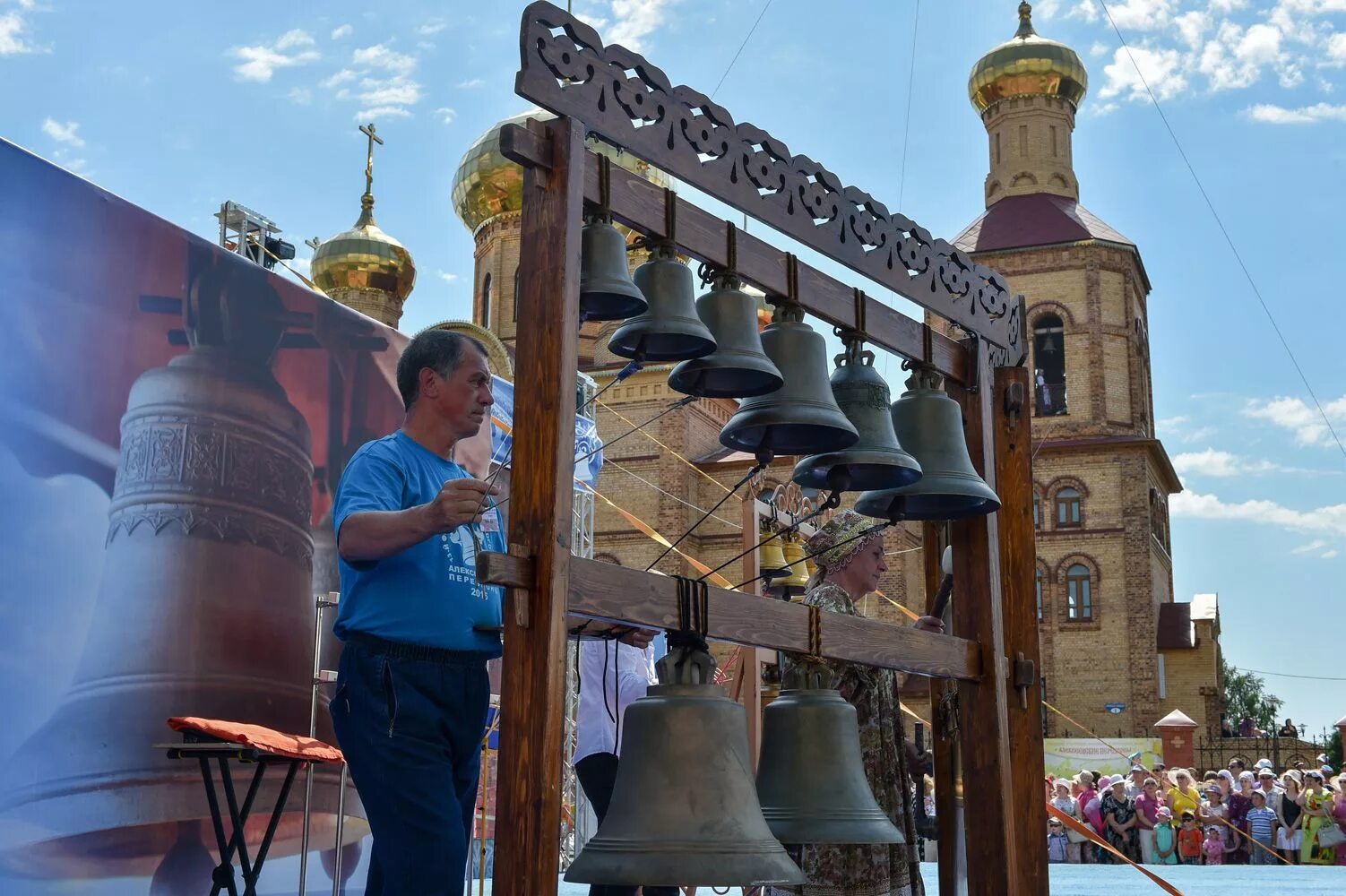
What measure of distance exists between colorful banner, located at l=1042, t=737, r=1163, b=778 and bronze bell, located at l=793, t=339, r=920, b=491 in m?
29.0

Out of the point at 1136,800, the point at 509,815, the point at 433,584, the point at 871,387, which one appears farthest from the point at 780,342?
the point at 1136,800

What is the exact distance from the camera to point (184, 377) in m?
7.35

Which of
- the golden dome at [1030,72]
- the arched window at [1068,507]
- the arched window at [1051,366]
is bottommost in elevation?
the arched window at [1068,507]

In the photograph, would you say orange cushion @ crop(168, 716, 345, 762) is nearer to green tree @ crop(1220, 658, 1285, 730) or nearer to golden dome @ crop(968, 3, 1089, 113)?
golden dome @ crop(968, 3, 1089, 113)

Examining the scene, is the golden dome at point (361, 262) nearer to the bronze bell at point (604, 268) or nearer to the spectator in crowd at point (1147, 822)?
the spectator in crowd at point (1147, 822)

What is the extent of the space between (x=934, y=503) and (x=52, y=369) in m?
4.04

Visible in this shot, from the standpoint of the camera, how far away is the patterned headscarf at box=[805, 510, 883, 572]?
5.69 meters

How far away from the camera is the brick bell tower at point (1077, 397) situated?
129 feet

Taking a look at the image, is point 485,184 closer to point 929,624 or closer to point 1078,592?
point 1078,592

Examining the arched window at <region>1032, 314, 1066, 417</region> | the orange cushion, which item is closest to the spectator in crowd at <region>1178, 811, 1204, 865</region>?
the orange cushion

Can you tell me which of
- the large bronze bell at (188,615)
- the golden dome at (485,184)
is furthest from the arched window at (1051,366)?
the large bronze bell at (188,615)

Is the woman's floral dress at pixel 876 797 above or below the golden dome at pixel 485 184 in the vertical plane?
below

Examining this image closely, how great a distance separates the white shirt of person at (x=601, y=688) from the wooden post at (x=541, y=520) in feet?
10.8

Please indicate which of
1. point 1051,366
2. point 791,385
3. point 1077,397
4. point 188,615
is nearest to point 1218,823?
point 188,615
